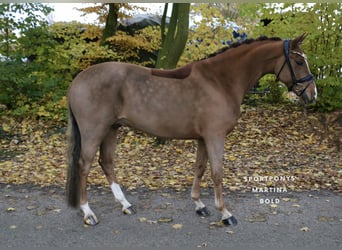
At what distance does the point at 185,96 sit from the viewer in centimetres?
402

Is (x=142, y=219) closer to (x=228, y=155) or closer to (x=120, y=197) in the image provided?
(x=120, y=197)

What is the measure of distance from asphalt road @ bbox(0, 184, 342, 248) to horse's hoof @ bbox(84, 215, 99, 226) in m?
0.06

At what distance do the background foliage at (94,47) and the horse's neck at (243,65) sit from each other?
4155 millimetres

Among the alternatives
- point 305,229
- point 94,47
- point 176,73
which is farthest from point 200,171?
point 94,47

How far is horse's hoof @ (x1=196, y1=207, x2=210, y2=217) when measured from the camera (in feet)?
14.1

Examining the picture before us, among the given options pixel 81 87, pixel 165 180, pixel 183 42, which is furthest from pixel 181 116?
pixel 183 42

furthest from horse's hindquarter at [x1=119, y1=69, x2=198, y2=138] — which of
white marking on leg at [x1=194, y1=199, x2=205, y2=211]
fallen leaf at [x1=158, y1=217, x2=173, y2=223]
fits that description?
fallen leaf at [x1=158, y1=217, x2=173, y2=223]

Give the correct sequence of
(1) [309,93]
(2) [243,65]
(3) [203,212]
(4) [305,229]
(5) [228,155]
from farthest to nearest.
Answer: (5) [228,155]
(3) [203,212]
(2) [243,65]
(1) [309,93]
(4) [305,229]

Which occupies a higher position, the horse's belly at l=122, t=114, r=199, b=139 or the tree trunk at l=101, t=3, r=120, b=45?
the tree trunk at l=101, t=3, r=120, b=45

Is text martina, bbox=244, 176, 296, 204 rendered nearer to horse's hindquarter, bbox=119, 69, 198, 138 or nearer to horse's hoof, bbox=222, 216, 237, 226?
horse's hoof, bbox=222, 216, 237, 226

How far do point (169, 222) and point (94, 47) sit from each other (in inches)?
215

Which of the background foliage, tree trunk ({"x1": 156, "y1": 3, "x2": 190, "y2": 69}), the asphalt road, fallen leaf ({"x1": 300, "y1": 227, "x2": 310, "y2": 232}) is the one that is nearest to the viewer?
the asphalt road

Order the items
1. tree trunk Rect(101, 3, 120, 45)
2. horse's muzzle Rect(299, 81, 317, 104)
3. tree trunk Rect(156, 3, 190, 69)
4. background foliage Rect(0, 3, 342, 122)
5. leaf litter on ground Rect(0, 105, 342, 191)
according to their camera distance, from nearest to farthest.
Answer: horse's muzzle Rect(299, 81, 317, 104) < leaf litter on ground Rect(0, 105, 342, 191) < tree trunk Rect(156, 3, 190, 69) < background foliage Rect(0, 3, 342, 122) < tree trunk Rect(101, 3, 120, 45)

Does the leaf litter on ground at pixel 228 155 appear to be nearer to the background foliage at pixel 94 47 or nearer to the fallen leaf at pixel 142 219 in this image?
the background foliage at pixel 94 47
